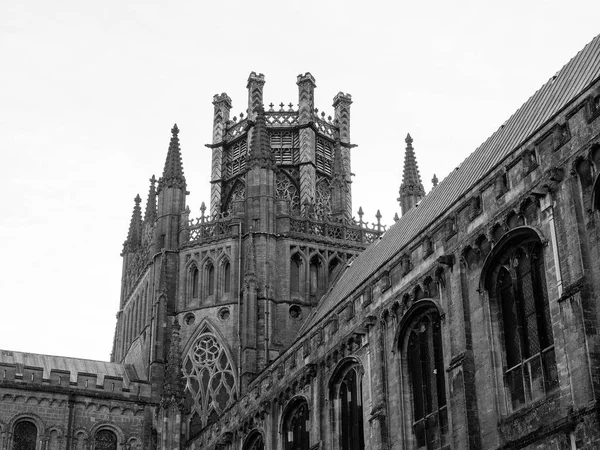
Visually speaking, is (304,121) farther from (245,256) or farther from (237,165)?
(245,256)

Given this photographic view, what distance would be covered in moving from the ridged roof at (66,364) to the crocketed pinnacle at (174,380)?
583 centimetres

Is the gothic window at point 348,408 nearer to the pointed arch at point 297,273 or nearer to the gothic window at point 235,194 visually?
the pointed arch at point 297,273

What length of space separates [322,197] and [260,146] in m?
8.32

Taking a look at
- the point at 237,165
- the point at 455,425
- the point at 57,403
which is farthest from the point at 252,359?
the point at 455,425

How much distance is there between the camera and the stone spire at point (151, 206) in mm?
70044

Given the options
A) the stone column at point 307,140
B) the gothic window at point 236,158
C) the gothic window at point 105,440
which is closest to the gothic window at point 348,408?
the gothic window at point 105,440

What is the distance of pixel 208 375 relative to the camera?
60312 mm

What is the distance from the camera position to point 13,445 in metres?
56.3

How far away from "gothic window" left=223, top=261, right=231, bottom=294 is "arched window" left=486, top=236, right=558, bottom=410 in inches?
1268

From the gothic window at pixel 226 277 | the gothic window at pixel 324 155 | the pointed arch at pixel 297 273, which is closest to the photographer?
the pointed arch at pixel 297 273

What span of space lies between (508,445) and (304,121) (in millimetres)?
45722

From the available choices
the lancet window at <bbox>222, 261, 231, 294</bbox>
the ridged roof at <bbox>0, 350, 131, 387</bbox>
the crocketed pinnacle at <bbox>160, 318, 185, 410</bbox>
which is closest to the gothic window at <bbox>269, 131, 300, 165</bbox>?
the lancet window at <bbox>222, 261, 231, 294</bbox>

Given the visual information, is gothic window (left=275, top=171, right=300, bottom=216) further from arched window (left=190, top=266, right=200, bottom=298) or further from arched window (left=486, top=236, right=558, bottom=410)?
arched window (left=486, top=236, right=558, bottom=410)

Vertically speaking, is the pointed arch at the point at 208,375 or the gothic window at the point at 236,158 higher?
the gothic window at the point at 236,158
